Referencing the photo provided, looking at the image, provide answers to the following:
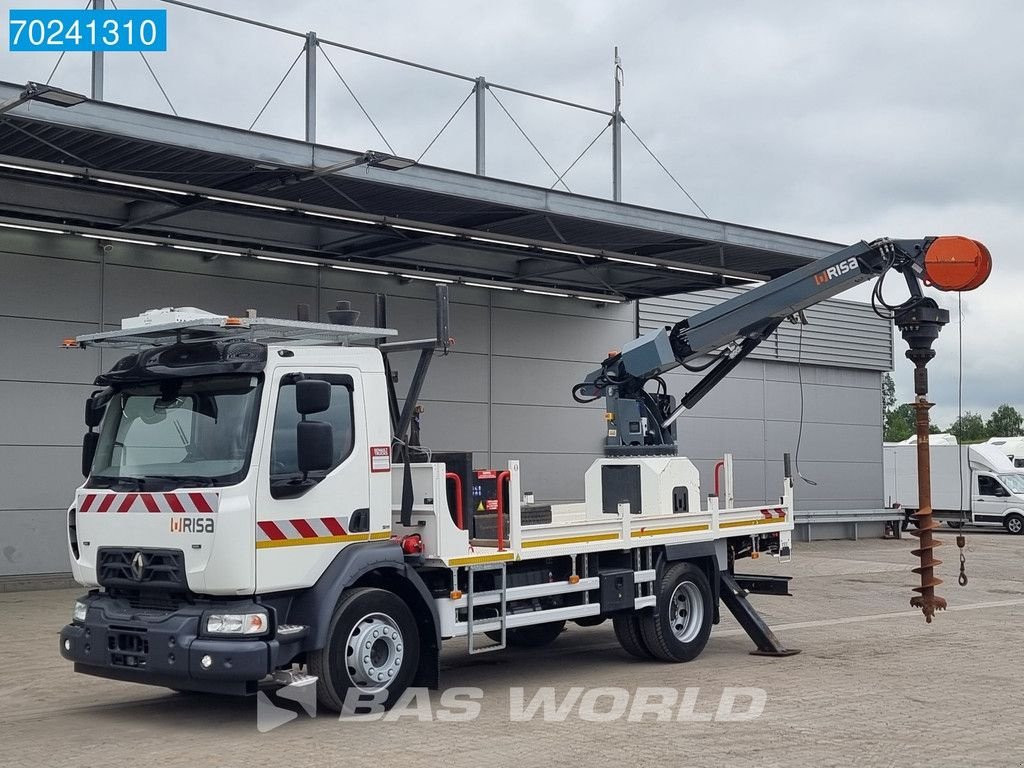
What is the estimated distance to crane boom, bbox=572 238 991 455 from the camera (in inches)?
500

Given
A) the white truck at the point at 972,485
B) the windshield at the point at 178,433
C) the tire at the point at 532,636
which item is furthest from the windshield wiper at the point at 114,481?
the white truck at the point at 972,485

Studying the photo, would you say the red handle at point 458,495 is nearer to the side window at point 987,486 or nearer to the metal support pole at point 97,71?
the metal support pole at point 97,71

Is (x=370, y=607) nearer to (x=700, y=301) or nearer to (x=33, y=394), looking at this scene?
(x=33, y=394)

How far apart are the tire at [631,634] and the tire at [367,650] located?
306 centimetres

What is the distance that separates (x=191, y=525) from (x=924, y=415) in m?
5.47

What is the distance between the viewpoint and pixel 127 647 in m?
8.55

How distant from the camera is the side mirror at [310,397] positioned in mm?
8531

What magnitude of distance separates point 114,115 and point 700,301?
1670cm

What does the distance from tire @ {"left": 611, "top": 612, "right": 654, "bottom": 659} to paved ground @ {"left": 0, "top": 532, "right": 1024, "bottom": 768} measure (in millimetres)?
195

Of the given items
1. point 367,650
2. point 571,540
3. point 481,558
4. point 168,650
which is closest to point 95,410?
point 168,650

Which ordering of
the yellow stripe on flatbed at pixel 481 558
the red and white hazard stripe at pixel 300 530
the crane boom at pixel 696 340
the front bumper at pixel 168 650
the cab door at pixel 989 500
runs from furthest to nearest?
the cab door at pixel 989 500, the crane boom at pixel 696 340, the yellow stripe on flatbed at pixel 481 558, the red and white hazard stripe at pixel 300 530, the front bumper at pixel 168 650

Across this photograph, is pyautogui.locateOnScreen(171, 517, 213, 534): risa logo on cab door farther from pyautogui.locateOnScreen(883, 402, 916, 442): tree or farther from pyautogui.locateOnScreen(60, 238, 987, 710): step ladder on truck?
pyautogui.locateOnScreen(883, 402, 916, 442): tree

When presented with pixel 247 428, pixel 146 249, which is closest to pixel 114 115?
pixel 146 249

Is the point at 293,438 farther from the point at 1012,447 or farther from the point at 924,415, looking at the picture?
the point at 1012,447
